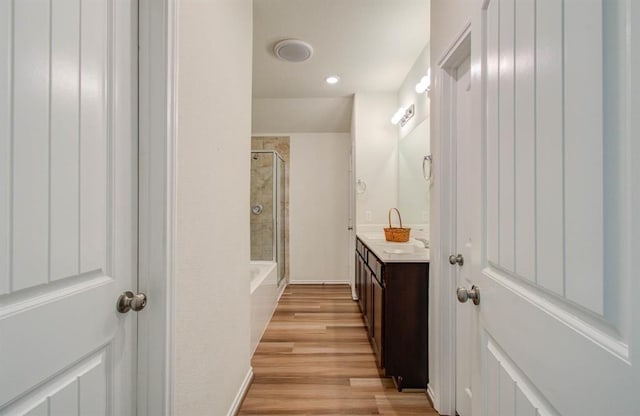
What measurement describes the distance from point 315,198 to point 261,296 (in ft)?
6.99

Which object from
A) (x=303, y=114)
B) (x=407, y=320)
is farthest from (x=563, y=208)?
(x=303, y=114)

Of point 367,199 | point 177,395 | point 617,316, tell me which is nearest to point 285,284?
point 367,199

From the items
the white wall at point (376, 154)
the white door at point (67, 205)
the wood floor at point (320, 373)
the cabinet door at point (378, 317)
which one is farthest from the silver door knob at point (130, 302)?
the white wall at point (376, 154)

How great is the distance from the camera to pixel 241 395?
5.57 feet

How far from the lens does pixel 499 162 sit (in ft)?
2.59

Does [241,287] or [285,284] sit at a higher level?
[241,287]

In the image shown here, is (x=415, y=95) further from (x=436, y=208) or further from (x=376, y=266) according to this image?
(x=376, y=266)

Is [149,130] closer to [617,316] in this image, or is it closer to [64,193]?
[64,193]

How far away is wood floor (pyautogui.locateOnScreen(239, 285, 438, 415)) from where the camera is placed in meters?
1.68

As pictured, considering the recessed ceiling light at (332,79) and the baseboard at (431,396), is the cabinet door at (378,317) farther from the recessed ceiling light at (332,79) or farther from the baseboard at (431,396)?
the recessed ceiling light at (332,79)

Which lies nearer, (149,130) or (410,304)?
(149,130)

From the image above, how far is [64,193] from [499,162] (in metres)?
1.08

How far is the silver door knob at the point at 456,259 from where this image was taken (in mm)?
1523

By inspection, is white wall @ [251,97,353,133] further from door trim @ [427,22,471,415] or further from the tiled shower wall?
door trim @ [427,22,471,415]
